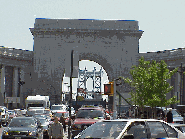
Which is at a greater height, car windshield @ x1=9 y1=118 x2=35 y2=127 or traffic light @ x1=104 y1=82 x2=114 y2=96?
traffic light @ x1=104 y1=82 x2=114 y2=96

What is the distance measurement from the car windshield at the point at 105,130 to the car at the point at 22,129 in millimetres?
11120

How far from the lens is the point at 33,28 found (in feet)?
284

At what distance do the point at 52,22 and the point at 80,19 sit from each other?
5.36 metres

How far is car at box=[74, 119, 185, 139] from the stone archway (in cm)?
7297

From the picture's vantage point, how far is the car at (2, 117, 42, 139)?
79.6 ft

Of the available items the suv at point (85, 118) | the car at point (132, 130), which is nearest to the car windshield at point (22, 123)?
the suv at point (85, 118)

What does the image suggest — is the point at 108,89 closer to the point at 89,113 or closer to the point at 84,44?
the point at 89,113

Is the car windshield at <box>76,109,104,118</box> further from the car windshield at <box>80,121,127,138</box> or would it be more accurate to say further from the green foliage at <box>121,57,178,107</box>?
the green foliage at <box>121,57,178,107</box>

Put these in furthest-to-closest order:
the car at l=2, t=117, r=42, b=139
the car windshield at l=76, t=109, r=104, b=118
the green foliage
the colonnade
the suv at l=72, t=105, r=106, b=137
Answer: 1. the colonnade
2. the green foliage
3. the car windshield at l=76, t=109, r=104, b=118
4. the suv at l=72, t=105, r=106, b=137
5. the car at l=2, t=117, r=42, b=139

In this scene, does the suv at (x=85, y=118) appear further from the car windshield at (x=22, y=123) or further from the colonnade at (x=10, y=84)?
the colonnade at (x=10, y=84)

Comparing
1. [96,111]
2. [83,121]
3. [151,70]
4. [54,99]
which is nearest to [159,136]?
[83,121]

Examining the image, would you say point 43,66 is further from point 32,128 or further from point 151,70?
point 32,128

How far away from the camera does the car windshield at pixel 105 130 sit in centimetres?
1326

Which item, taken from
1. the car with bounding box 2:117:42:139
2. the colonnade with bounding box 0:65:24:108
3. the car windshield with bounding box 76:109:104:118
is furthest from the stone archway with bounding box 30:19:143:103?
the car with bounding box 2:117:42:139
